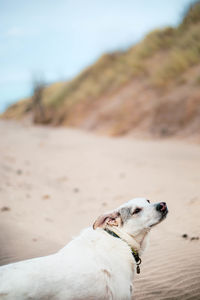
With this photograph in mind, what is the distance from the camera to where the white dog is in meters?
2.18

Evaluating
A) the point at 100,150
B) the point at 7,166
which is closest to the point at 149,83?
the point at 100,150

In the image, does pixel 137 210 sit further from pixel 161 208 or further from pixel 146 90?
pixel 146 90

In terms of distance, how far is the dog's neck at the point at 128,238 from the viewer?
9.84 feet

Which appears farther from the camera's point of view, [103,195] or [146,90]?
[146,90]

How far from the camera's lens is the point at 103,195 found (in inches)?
313

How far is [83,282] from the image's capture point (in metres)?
2.32

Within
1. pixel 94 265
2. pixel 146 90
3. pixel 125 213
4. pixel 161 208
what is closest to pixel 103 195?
pixel 125 213

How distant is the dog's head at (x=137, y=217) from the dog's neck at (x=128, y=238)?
0.04 meters

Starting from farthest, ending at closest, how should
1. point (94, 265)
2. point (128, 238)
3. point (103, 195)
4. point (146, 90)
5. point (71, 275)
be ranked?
point (146, 90), point (103, 195), point (128, 238), point (94, 265), point (71, 275)

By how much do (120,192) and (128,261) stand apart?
517cm

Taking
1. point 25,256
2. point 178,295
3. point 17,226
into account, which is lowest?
point 178,295

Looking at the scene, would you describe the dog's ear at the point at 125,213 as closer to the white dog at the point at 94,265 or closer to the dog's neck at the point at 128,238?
the white dog at the point at 94,265

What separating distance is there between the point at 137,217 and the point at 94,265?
80cm

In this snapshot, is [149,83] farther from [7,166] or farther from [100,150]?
[7,166]
